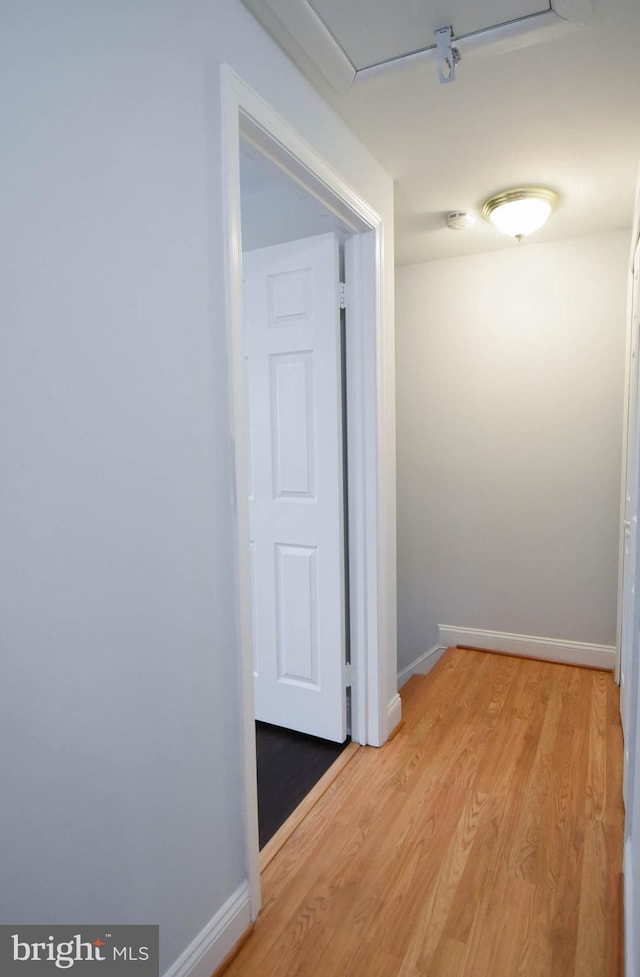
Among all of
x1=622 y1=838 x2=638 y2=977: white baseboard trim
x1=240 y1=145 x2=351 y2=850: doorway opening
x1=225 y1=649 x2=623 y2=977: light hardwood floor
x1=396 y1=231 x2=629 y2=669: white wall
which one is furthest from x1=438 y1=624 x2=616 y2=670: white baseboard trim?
x1=622 y1=838 x2=638 y2=977: white baseboard trim

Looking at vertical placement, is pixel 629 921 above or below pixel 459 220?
below

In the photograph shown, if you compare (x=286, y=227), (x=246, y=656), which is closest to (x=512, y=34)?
(x=286, y=227)

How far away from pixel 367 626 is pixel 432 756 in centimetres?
59

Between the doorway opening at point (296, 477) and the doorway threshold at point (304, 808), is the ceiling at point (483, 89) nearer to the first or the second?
the doorway opening at point (296, 477)

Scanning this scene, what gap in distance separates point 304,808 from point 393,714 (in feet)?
2.04

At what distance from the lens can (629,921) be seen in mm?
1306

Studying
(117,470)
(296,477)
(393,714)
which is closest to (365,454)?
(296,477)

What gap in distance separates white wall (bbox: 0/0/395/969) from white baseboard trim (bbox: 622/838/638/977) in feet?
3.02

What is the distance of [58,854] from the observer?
3.04 ft

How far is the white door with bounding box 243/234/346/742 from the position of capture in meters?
2.18

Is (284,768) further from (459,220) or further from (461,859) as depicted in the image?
(459,220)

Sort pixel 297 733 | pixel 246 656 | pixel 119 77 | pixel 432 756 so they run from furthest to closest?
pixel 297 733 → pixel 432 756 → pixel 246 656 → pixel 119 77

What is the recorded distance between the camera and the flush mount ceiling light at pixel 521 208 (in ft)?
7.68

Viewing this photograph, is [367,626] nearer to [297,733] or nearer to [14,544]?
[297,733]
